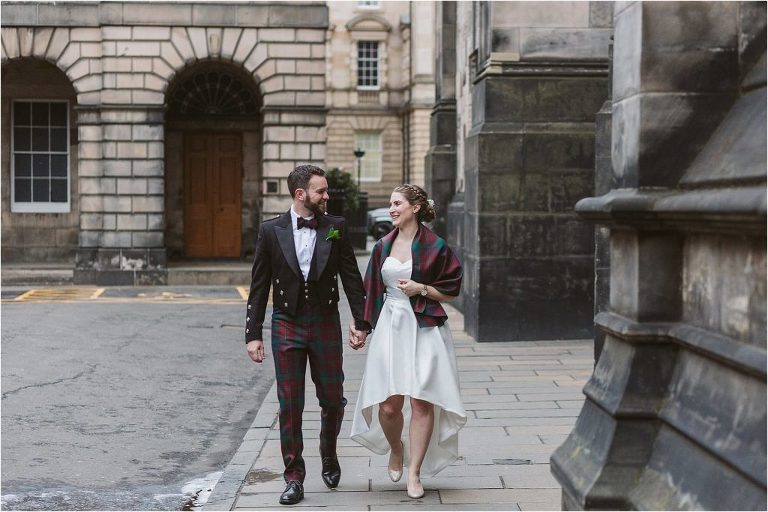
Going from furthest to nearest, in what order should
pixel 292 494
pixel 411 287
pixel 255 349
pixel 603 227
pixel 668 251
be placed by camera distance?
pixel 603 227 → pixel 255 349 → pixel 411 287 → pixel 292 494 → pixel 668 251

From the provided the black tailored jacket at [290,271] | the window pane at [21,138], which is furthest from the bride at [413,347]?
the window pane at [21,138]

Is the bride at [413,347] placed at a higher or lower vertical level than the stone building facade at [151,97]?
lower

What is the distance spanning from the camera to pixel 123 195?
2448cm

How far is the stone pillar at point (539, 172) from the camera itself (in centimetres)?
1384

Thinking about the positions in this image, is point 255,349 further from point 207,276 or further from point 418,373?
point 207,276

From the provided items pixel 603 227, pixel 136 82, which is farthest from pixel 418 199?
pixel 136 82

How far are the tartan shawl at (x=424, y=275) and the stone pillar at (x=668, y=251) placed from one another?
5.36ft

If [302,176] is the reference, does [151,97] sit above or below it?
above

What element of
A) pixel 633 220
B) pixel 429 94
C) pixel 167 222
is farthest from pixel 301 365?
pixel 429 94

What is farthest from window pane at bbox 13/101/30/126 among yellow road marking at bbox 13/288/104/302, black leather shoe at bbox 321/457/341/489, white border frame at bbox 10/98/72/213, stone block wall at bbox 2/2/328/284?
black leather shoe at bbox 321/457/341/489

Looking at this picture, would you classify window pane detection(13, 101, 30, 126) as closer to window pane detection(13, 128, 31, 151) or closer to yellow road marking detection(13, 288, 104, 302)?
window pane detection(13, 128, 31, 151)

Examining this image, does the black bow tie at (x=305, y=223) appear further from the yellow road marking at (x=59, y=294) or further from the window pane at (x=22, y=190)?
the window pane at (x=22, y=190)

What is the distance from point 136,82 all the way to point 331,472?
18.7 meters

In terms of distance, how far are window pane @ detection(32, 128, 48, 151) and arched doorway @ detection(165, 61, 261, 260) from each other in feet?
9.22
